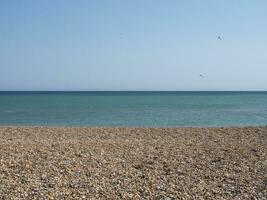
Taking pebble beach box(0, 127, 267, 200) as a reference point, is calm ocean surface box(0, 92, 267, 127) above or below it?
below

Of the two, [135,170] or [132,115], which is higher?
[135,170]

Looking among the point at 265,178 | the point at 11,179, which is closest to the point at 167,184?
the point at 265,178

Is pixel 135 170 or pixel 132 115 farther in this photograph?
pixel 132 115

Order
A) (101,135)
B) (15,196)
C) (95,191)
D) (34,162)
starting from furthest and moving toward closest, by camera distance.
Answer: (101,135), (34,162), (95,191), (15,196)

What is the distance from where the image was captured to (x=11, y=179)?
1034 centimetres

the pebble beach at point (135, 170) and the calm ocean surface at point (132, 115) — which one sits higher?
the pebble beach at point (135, 170)

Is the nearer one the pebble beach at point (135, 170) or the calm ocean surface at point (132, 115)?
the pebble beach at point (135, 170)

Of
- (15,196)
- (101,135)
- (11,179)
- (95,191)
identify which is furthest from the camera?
(101,135)

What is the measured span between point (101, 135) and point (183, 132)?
419 centimetres

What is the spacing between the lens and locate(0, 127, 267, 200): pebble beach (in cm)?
962

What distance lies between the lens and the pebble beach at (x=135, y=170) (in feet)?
31.6

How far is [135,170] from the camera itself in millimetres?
11820

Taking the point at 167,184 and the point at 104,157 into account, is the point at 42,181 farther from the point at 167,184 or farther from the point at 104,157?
the point at 104,157

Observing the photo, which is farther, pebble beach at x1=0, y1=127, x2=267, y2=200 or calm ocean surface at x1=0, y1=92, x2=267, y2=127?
calm ocean surface at x1=0, y1=92, x2=267, y2=127
